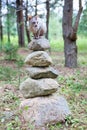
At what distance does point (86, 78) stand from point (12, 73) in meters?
2.10

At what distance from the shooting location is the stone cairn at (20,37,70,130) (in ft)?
15.1

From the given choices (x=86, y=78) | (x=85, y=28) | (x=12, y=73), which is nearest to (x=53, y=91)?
(x=86, y=78)

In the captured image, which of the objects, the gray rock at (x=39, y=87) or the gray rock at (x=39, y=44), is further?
the gray rock at (x=39, y=44)

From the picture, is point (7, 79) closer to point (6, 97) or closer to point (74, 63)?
point (6, 97)

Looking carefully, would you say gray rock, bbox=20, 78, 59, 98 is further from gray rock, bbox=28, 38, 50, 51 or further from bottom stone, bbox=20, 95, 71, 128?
gray rock, bbox=28, 38, 50, 51

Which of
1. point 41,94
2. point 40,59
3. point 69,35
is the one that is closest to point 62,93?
point 41,94

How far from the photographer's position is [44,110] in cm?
462

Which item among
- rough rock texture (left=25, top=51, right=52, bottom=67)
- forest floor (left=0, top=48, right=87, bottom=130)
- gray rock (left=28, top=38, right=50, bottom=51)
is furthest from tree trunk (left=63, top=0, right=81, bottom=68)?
rough rock texture (left=25, top=51, right=52, bottom=67)

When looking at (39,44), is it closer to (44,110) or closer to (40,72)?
(40,72)

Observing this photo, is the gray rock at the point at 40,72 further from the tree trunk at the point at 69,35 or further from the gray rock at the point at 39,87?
the tree trunk at the point at 69,35

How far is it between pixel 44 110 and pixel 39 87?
38 centimetres

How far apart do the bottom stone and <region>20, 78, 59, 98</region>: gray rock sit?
113 millimetres

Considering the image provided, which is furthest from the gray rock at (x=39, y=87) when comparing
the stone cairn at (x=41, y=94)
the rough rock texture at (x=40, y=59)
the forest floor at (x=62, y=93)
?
the forest floor at (x=62, y=93)

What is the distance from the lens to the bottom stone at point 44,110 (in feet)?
14.9
